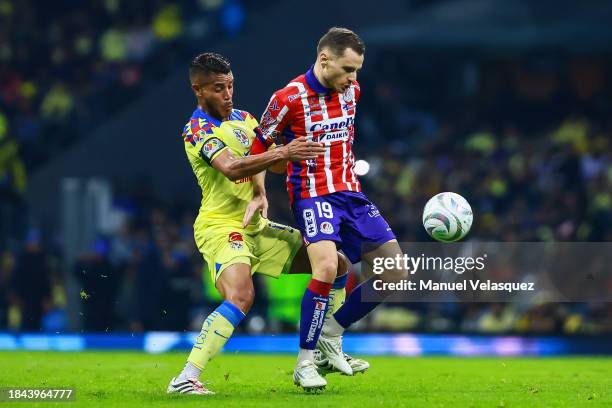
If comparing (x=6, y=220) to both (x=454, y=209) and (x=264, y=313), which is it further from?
(x=454, y=209)

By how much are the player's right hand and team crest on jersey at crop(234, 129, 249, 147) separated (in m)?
0.69

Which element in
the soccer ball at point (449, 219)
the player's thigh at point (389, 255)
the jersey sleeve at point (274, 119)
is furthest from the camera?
the soccer ball at point (449, 219)

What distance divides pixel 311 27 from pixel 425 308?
25.0 feet

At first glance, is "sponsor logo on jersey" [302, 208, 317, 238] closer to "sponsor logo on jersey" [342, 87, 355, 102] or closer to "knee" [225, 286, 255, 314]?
"knee" [225, 286, 255, 314]

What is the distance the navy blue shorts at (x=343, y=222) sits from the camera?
27.6 ft

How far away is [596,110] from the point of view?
21062mm

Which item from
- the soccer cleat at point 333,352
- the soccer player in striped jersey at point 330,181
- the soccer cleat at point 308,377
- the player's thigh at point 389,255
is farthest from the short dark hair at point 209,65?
the soccer cleat at point 308,377

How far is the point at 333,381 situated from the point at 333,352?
0.85 metres

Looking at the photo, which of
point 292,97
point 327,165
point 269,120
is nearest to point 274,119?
point 269,120

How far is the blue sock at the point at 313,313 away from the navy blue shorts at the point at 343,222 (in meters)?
0.32

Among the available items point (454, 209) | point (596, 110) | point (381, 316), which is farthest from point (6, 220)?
point (454, 209)

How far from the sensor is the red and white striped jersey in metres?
8.41

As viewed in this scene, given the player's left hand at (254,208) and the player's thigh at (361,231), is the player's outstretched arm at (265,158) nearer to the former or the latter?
the player's left hand at (254,208)

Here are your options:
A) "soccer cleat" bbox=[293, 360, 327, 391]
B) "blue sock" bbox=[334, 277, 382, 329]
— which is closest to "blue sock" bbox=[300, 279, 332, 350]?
"soccer cleat" bbox=[293, 360, 327, 391]
